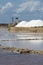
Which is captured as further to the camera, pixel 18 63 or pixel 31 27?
pixel 31 27

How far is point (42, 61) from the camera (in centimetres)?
1498

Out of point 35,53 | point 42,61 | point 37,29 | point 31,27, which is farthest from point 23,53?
point 31,27

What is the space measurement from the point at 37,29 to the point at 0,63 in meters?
59.4

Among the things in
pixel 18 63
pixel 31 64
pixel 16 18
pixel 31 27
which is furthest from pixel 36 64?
pixel 16 18

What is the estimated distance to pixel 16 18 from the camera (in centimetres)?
11006

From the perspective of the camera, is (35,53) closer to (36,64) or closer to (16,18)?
(36,64)

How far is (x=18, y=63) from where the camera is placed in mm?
14523

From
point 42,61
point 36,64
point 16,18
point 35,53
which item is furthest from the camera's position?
point 16,18

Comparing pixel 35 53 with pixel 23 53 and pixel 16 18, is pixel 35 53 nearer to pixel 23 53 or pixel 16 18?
pixel 23 53

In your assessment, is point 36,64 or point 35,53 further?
point 35,53

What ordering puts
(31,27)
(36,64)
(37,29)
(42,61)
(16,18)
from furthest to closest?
(16,18), (31,27), (37,29), (42,61), (36,64)

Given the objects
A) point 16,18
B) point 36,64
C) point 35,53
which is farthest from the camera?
point 16,18

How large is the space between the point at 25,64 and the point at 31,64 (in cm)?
36

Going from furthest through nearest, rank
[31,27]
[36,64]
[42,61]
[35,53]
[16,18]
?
[16,18]
[31,27]
[35,53]
[42,61]
[36,64]
